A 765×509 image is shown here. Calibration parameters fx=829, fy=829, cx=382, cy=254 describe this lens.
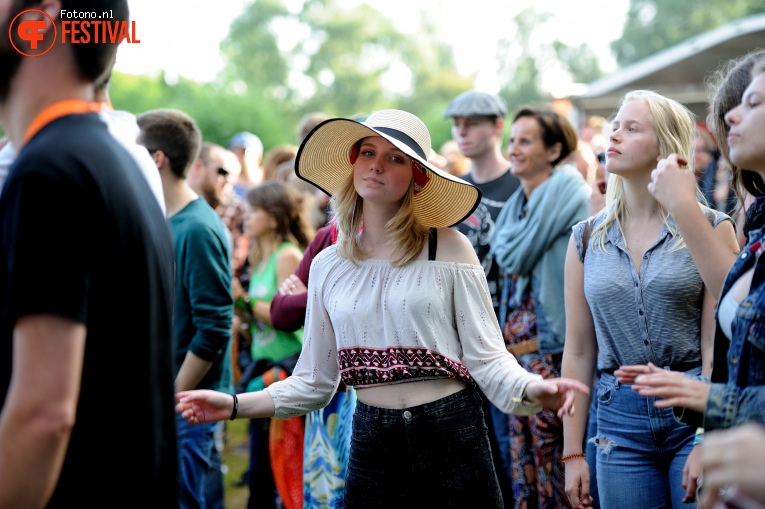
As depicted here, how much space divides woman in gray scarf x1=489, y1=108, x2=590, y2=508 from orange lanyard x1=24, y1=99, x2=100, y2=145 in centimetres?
331

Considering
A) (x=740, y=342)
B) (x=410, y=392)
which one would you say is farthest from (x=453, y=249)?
(x=740, y=342)

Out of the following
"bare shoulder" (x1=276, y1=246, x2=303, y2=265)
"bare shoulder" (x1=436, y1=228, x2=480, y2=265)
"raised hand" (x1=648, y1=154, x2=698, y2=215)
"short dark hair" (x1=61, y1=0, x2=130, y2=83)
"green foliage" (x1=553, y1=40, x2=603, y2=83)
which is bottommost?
"bare shoulder" (x1=276, y1=246, x2=303, y2=265)

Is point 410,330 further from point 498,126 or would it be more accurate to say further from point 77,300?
point 498,126

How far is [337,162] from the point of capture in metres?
3.66

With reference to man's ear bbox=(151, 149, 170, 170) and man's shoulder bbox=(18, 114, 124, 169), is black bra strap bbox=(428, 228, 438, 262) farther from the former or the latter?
man's ear bbox=(151, 149, 170, 170)

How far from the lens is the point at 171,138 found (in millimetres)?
4527

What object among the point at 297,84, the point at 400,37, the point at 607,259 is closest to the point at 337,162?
the point at 607,259

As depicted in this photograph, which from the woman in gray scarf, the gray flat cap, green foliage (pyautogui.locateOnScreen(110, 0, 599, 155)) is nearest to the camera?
the woman in gray scarf

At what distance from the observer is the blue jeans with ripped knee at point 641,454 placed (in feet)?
10.2

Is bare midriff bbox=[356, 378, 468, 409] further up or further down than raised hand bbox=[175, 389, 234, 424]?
further down

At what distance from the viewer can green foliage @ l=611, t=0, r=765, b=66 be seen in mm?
64125

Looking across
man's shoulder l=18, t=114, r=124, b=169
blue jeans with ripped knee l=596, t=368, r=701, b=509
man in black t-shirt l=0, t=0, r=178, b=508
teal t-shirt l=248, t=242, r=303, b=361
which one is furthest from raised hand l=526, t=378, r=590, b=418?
teal t-shirt l=248, t=242, r=303, b=361

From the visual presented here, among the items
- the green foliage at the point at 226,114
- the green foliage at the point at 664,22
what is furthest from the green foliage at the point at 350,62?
the green foliage at the point at 226,114

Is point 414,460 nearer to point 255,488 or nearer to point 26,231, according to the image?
point 26,231
